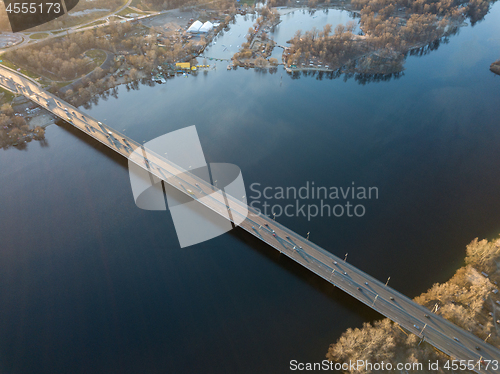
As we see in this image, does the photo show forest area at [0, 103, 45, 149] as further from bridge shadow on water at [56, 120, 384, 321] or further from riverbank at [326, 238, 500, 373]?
riverbank at [326, 238, 500, 373]

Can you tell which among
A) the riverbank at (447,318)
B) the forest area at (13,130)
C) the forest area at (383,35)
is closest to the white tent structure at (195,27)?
the forest area at (383,35)

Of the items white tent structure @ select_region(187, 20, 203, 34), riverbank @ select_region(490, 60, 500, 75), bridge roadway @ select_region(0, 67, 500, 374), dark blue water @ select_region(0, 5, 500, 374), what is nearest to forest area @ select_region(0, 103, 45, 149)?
dark blue water @ select_region(0, 5, 500, 374)

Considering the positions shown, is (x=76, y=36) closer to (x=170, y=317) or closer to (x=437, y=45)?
(x=170, y=317)

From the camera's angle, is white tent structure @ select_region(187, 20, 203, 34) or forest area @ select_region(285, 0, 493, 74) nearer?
forest area @ select_region(285, 0, 493, 74)

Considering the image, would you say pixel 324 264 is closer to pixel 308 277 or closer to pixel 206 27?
pixel 308 277

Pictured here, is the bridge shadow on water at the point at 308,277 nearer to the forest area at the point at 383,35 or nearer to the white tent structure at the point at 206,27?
the forest area at the point at 383,35

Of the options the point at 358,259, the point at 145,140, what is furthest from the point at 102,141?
the point at 358,259
